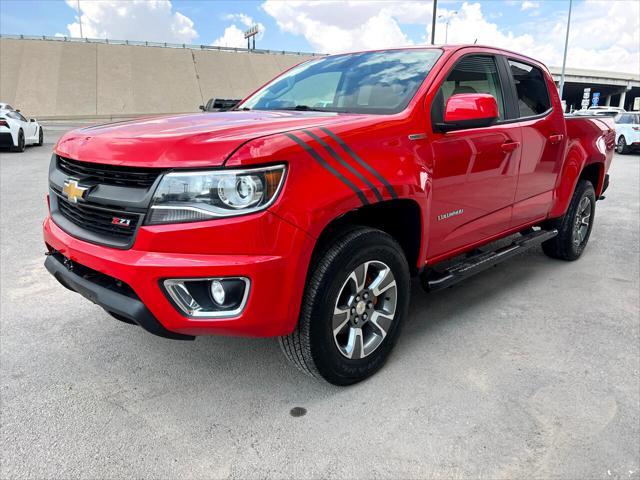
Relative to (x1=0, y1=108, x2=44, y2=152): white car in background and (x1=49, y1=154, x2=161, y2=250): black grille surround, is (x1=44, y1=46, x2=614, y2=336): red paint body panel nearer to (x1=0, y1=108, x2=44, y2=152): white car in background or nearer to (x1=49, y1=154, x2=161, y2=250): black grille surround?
(x1=49, y1=154, x2=161, y2=250): black grille surround

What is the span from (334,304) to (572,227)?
3336mm

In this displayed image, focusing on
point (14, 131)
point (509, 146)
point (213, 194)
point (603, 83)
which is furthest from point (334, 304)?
point (603, 83)

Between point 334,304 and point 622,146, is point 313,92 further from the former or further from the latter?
point 622,146

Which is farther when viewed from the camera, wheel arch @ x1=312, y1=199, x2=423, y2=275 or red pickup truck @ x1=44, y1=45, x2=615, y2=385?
wheel arch @ x1=312, y1=199, x2=423, y2=275

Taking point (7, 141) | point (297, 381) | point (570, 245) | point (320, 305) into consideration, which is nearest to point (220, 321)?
point (320, 305)

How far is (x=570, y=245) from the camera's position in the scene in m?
4.91

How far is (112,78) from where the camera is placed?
45500 mm

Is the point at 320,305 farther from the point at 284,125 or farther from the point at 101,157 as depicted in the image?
the point at 101,157

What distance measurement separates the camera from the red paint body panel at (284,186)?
213cm

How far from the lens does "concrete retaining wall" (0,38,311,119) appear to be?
4069cm

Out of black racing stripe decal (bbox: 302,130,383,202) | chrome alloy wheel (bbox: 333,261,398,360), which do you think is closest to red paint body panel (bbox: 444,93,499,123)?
black racing stripe decal (bbox: 302,130,383,202)

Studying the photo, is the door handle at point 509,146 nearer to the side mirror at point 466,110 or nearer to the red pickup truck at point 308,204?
the red pickup truck at point 308,204

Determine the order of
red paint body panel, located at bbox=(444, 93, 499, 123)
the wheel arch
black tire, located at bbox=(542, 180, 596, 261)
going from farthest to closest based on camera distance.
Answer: black tire, located at bbox=(542, 180, 596, 261), red paint body panel, located at bbox=(444, 93, 499, 123), the wheel arch

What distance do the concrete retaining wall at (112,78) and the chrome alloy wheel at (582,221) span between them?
4080cm
